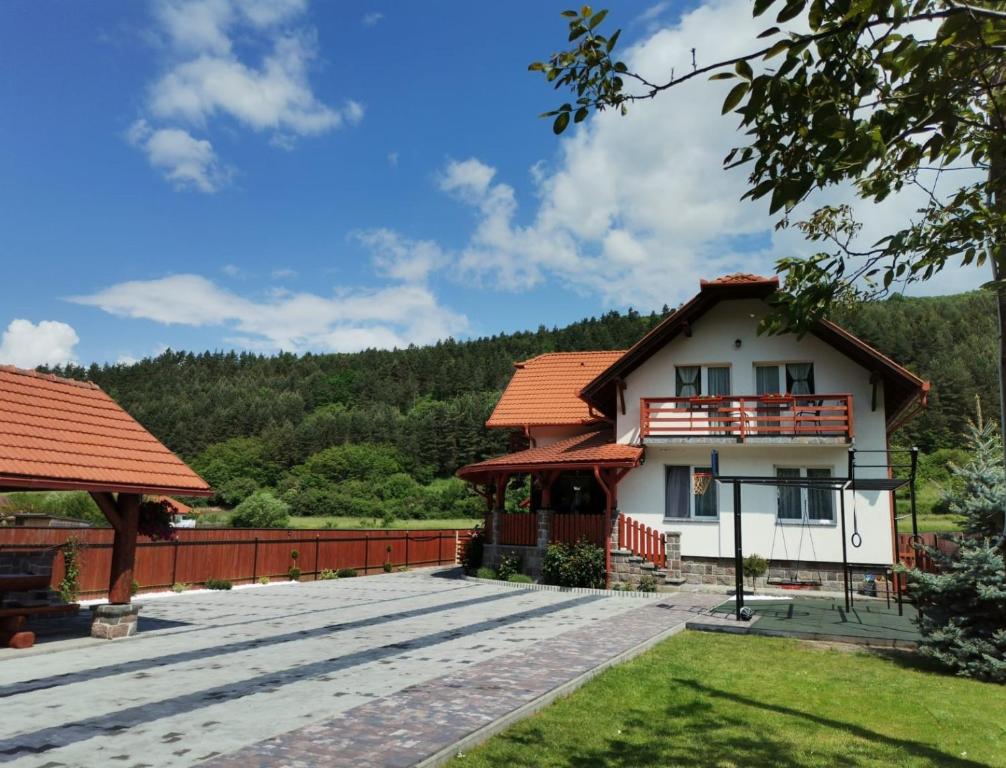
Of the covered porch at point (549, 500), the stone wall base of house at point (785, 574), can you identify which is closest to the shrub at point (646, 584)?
the covered porch at point (549, 500)

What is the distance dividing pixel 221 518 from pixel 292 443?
124 ft

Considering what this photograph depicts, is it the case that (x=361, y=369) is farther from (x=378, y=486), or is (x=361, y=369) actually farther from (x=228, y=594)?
(x=228, y=594)

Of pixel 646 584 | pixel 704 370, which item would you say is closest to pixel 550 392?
pixel 704 370

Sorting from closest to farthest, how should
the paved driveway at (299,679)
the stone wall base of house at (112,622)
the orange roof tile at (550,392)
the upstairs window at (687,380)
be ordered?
the paved driveway at (299,679) → the stone wall base of house at (112,622) → the upstairs window at (687,380) → the orange roof tile at (550,392)

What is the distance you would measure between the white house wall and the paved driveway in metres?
4.35

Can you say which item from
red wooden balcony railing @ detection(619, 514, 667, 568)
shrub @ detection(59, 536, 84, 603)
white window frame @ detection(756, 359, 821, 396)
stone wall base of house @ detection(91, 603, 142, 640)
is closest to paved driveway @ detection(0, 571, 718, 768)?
stone wall base of house @ detection(91, 603, 142, 640)

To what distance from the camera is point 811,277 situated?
455cm

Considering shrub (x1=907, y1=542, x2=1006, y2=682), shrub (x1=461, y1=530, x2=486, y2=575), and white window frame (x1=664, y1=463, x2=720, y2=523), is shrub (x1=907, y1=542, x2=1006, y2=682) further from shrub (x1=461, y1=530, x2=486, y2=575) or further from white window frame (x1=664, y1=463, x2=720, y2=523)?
shrub (x1=461, y1=530, x2=486, y2=575)

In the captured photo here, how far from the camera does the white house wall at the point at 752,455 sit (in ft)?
62.3

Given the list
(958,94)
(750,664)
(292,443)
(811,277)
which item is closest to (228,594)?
(750,664)

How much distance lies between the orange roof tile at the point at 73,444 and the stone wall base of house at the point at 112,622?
1.89 meters

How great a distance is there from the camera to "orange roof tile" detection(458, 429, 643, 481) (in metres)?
19.6

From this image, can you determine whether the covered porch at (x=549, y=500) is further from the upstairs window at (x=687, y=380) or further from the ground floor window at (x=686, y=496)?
the upstairs window at (x=687, y=380)

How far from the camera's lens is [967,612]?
995 cm
